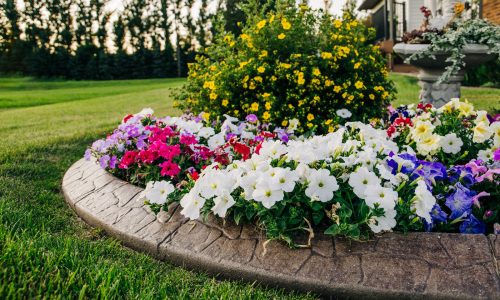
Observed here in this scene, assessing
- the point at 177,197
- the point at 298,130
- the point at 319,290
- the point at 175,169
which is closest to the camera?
the point at 319,290

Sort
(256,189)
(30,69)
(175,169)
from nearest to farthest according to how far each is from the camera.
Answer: (256,189), (175,169), (30,69)

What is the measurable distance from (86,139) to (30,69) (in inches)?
1224

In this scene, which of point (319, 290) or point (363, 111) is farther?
point (363, 111)

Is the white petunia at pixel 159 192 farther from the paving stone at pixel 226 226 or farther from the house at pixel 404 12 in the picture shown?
the house at pixel 404 12

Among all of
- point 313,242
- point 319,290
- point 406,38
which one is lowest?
point 319,290

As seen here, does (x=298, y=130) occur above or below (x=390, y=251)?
above

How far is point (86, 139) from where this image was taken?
20.7 ft

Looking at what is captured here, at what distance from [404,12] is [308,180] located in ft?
56.0

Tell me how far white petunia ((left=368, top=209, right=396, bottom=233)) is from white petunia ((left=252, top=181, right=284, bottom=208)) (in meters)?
0.46

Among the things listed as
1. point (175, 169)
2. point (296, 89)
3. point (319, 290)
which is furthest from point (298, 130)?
point (319, 290)

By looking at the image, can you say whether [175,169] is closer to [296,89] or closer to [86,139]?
[296,89]

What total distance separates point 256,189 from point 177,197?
0.64m

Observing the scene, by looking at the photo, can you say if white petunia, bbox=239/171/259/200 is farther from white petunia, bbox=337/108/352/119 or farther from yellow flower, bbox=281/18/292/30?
yellow flower, bbox=281/18/292/30

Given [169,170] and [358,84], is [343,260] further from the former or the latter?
[358,84]
